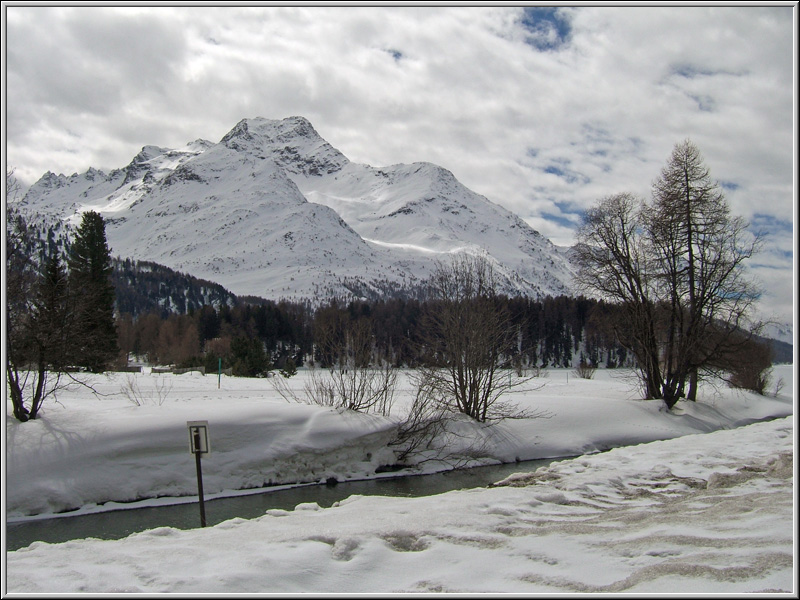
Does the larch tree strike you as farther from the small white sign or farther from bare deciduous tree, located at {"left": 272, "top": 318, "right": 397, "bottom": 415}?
the small white sign

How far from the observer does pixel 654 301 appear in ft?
96.5

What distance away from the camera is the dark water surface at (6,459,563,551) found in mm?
13672

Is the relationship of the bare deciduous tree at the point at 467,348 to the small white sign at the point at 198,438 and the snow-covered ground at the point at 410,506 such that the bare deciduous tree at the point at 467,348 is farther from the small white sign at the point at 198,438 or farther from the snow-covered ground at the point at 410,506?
the small white sign at the point at 198,438

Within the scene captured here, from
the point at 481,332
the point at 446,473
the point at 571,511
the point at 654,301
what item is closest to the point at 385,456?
the point at 446,473

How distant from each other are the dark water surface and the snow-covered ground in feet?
2.30

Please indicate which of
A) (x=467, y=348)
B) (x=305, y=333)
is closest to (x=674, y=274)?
(x=467, y=348)

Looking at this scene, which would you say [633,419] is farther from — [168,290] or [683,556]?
[168,290]

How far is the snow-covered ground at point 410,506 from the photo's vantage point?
256 inches

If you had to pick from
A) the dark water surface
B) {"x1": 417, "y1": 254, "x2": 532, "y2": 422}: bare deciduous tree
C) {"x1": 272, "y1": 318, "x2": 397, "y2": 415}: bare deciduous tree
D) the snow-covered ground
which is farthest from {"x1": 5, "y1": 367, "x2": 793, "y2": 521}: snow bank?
{"x1": 417, "y1": 254, "x2": 532, "y2": 422}: bare deciduous tree

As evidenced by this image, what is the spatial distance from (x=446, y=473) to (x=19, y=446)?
12498mm

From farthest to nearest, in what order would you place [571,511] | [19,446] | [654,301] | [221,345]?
[221,345] < [654,301] < [19,446] < [571,511]

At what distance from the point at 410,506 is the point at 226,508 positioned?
21.3 feet

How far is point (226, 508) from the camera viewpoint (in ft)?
51.1

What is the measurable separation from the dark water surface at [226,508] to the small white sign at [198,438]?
11.8 ft
